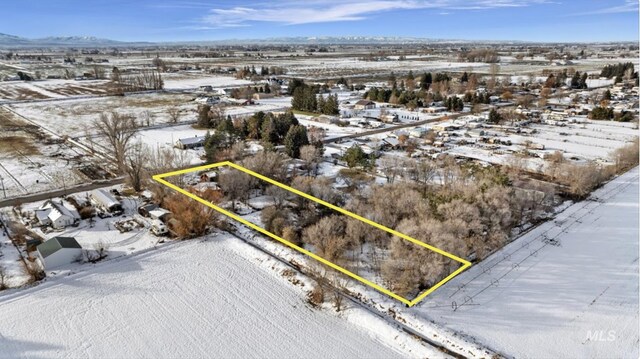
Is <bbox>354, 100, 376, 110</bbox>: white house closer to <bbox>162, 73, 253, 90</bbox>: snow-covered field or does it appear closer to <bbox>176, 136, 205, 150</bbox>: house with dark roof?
<bbox>176, 136, 205, 150</bbox>: house with dark roof

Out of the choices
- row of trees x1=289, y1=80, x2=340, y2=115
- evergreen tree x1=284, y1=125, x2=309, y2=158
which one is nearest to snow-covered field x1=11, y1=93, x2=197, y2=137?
row of trees x1=289, y1=80, x2=340, y2=115

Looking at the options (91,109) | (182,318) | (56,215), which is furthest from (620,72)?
(56,215)

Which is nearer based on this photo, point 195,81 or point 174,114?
point 174,114

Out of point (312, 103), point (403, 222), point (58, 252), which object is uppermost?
point (312, 103)

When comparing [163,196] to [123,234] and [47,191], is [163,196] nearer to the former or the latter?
[123,234]

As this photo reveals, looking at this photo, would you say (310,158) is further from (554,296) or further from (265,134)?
(554,296)

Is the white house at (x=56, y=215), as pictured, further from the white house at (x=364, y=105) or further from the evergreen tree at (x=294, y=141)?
the white house at (x=364, y=105)

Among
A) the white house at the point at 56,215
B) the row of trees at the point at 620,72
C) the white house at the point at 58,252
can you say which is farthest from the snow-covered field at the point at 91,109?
the row of trees at the point at 620,72
